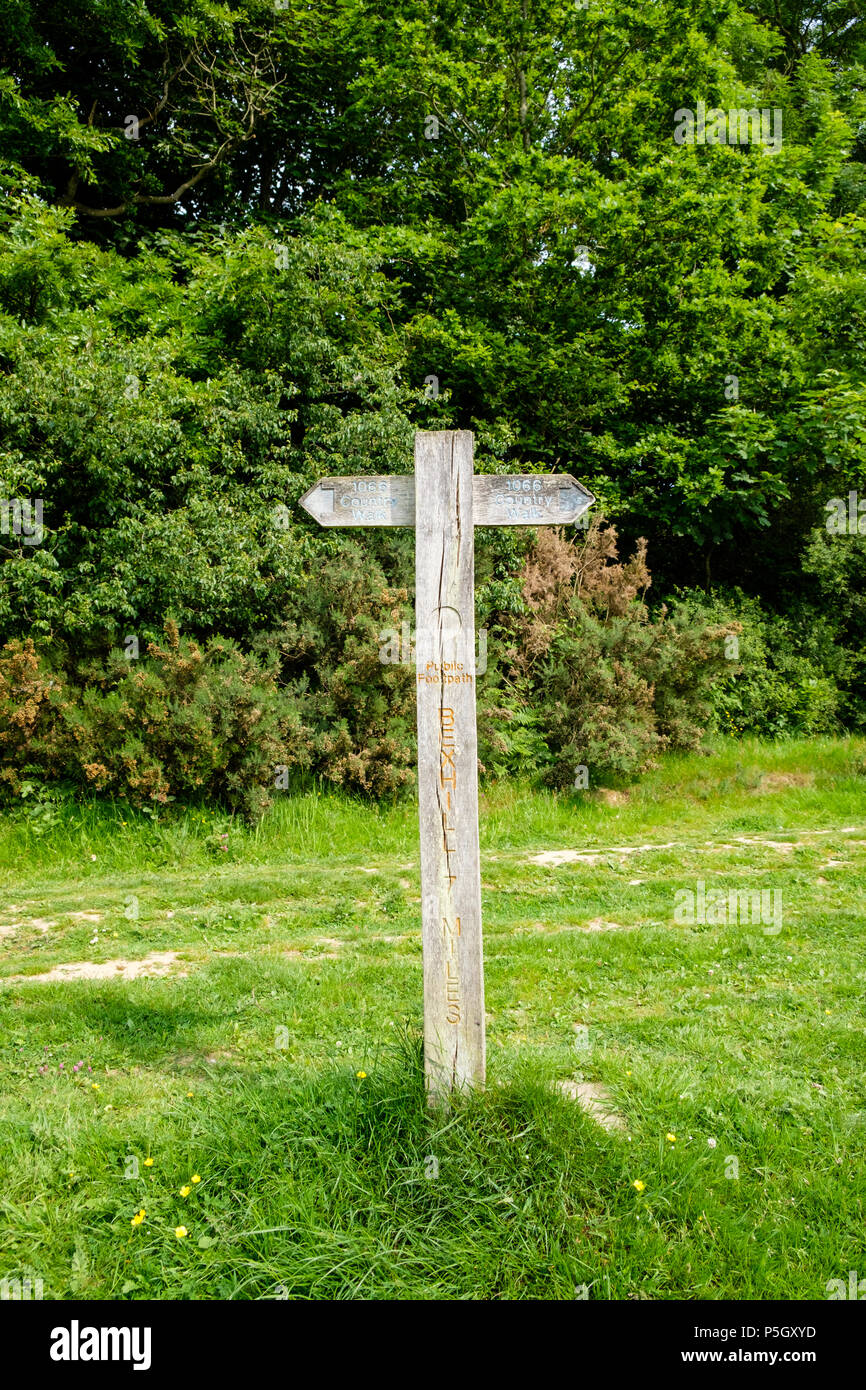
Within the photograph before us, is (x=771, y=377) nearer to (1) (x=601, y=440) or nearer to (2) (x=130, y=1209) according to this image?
(1) (x=601, y=440)

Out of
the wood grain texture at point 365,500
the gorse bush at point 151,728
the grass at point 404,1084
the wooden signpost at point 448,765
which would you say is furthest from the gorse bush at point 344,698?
the wooden signpost at point 448,765

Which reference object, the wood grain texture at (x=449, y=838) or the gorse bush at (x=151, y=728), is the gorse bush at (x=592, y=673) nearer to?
the gorse bush at (x=151, y=728)

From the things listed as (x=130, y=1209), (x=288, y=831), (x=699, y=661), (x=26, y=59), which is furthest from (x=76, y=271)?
(x=130, y=1209)

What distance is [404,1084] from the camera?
342cm

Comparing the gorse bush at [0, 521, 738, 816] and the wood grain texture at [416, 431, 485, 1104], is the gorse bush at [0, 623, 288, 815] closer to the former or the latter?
the gorse bush at [0, 521, 738, 816]

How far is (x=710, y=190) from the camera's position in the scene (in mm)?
13023

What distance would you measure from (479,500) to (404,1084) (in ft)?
7.58

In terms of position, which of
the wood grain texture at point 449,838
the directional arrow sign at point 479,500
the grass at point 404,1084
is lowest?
the grass at point 404,1084

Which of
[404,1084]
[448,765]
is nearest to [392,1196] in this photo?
[404,1084]

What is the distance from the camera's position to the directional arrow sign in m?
3.56

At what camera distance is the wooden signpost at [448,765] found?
11.3 feet

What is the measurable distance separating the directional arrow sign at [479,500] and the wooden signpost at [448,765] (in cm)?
5

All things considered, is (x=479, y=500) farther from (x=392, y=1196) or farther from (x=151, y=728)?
(x=151, y=728)

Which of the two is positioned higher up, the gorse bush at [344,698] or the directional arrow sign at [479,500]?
the directional arrow sign at [479,500]
